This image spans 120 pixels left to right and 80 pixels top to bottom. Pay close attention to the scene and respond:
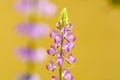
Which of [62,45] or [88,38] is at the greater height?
[88,38]

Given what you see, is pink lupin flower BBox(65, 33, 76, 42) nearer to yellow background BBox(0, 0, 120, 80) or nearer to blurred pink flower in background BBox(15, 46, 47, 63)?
blurred pink flower in background BBox(15, 46, 47, 63)

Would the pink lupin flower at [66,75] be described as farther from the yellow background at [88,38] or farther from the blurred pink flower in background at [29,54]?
the yellow background at [88,38]

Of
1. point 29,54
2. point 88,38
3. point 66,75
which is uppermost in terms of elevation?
point 88,38

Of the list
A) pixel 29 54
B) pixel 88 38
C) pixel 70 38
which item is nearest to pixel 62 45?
pixel 70 38

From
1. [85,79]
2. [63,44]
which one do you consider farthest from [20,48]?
[85,79]

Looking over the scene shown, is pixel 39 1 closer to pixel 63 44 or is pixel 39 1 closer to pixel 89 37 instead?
pixel 63 44

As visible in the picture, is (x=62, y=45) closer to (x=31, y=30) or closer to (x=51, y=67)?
(x=51, y=67)
